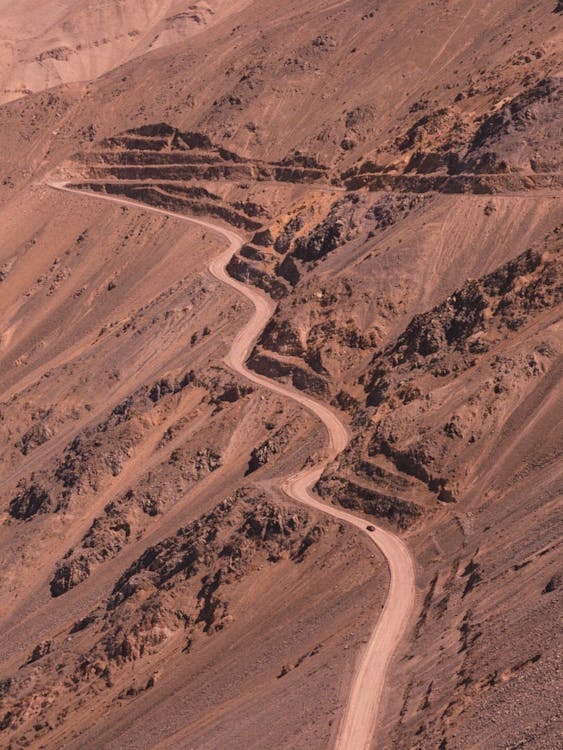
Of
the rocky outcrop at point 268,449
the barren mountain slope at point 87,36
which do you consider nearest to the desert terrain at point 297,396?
the rocky outcrop at point 268,449

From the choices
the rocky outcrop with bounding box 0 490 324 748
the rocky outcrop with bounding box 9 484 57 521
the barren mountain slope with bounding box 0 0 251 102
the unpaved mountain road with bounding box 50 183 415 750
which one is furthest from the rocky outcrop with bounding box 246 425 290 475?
the barren mountain slope with bounding box 0 0 251 102

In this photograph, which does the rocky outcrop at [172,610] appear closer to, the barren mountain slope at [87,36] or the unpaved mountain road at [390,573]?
the unpaved mountain road at [390,573]

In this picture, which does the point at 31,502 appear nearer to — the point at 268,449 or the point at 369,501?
the point at 268,449

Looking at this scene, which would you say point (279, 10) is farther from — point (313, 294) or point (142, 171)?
point (313, 294)

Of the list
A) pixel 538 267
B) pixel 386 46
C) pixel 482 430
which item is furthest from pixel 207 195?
pixel 482 430

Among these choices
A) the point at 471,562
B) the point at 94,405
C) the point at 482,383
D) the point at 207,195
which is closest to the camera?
the point at 471,562
